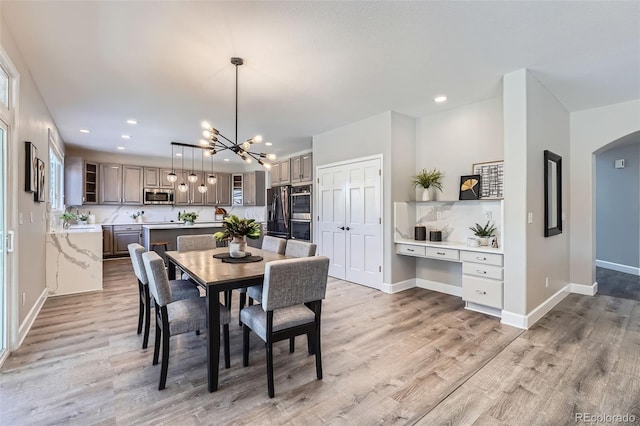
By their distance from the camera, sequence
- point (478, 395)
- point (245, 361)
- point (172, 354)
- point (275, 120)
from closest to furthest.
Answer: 1. point (478, 395)
2. point (245, 361)
3. point (172, 354)
4. point (275, 120)

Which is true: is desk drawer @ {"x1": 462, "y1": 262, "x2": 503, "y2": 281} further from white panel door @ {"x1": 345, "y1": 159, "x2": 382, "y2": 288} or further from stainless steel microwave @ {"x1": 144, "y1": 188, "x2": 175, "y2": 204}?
stainless steel microwave @ {"x1": 144, "y1": 188, "x2": 175, "y2": 204}

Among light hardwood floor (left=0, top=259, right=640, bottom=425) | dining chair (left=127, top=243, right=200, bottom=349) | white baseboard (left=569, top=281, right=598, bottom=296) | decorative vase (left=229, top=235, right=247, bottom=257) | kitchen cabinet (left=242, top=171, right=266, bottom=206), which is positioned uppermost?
kitchen cabinet (left=242, top=171, right=266, bottom=206)

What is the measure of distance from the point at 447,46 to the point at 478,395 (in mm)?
2686

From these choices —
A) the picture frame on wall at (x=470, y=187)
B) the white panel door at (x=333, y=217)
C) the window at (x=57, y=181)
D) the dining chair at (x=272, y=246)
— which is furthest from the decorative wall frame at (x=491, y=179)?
the window at (x=57, y=181)

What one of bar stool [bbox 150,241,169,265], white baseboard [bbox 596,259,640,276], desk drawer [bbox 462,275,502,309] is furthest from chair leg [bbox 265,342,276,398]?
white baseboard [bbox 596,259,640,276]

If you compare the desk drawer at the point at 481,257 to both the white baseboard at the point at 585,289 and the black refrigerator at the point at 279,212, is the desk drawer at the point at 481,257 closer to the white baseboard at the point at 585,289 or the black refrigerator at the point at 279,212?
the white baseboard at the point at 585,289

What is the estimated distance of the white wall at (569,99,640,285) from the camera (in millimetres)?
4086

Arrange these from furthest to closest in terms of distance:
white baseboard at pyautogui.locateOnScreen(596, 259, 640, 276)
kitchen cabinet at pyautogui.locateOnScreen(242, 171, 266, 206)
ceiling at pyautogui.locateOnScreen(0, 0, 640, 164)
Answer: kitchen cabinet at pyautogui.locateOnScreen(242, 171, 266, 206) < white baseboard at pyautogui.locateOnScreen(596, 259, 640, 276) < ceiling at pyautogui.locateOnScreen(0, 0, 640, 164)

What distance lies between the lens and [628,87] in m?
3.41

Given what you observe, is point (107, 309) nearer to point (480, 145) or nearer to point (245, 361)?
point (245, 361)

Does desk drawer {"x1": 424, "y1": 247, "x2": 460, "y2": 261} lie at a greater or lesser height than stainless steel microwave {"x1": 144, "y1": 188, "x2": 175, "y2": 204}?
lesser

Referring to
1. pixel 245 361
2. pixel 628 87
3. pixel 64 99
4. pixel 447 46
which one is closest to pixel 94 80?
pixel 64 99

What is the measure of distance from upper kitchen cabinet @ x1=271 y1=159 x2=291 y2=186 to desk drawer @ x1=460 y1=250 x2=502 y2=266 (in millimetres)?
4202

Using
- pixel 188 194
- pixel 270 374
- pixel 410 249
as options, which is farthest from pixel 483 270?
pixel 188 194
